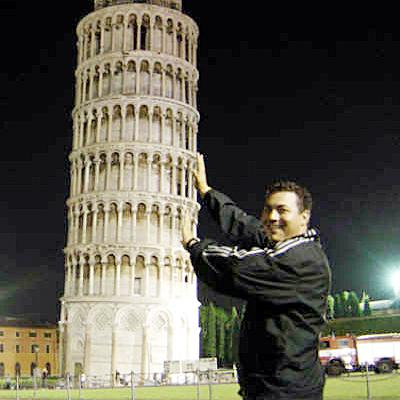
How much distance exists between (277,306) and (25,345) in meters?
110

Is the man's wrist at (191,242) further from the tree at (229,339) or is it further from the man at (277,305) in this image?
the tree at (229,339)

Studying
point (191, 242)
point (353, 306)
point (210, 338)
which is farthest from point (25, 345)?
point (191, 242)

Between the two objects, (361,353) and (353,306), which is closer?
(361,353)

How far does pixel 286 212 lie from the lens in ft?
13.2

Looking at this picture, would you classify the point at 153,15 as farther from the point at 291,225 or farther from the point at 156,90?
the point at 291,225

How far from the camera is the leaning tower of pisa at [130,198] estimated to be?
55594 mm

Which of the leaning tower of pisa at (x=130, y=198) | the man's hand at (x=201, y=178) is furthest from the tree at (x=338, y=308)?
the man's hand at (x=201, y=178)

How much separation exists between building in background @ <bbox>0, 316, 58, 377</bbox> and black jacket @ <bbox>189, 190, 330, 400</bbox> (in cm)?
10557

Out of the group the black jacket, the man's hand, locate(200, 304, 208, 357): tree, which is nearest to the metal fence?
locate(200, 304, 208, 357): tree

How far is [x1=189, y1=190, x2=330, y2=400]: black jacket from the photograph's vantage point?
12.0 feet

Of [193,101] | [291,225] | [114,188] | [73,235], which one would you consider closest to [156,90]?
[193,101]

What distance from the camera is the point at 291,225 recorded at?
4.00 meters

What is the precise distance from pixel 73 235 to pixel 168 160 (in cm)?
999

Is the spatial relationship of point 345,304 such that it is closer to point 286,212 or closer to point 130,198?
point 130,198
